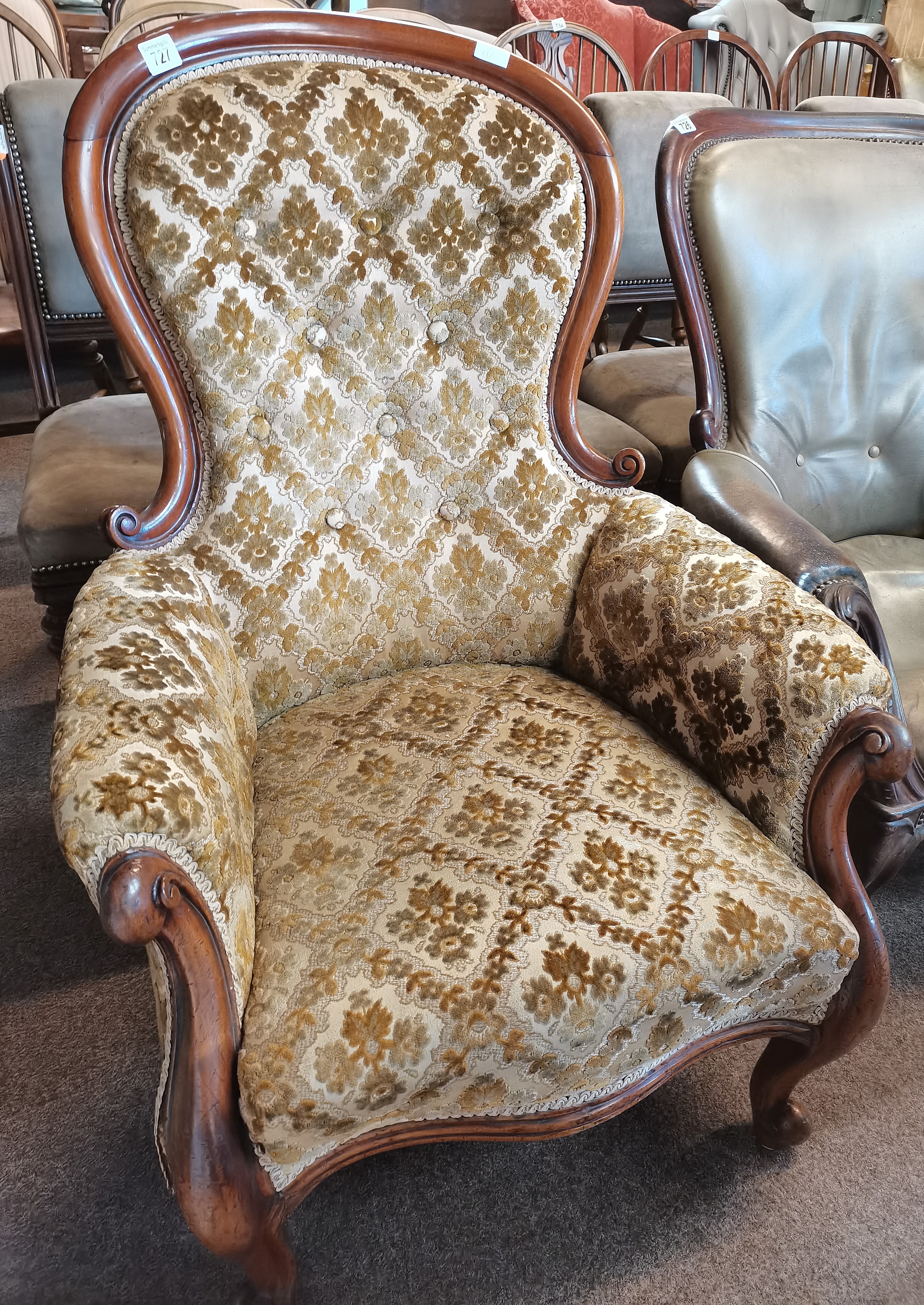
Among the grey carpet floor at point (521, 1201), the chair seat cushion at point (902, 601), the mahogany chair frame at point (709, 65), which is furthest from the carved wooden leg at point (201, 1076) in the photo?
the mahogany chair frame at point (709, 65)

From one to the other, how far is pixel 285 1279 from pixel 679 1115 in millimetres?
462

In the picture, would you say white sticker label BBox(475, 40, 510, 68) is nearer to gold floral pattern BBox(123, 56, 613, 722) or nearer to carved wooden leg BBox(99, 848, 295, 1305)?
gold floral pattern BBox(123, 56, 613, 722)

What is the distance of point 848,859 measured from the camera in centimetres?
82

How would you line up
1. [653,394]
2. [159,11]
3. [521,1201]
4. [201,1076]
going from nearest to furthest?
[201,1076] < [521,1201] < [653,394] < [159,11]

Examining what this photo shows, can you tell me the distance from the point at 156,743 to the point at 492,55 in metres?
0.78

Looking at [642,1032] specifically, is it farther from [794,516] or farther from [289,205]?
[289,205]

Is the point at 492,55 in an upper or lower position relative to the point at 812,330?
upper

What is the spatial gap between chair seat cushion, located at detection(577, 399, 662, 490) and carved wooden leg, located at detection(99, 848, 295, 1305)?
117 centimetres

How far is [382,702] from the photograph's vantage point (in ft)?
Result: 3.27

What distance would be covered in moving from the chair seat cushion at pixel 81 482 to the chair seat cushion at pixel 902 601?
1.00 metres

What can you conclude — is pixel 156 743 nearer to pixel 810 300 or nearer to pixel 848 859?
pixel 848 859

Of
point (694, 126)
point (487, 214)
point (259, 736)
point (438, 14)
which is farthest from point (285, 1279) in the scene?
point (438, 14)

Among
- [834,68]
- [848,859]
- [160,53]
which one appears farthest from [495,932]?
[834,68]

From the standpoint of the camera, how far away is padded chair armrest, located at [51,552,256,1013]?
61 cm
